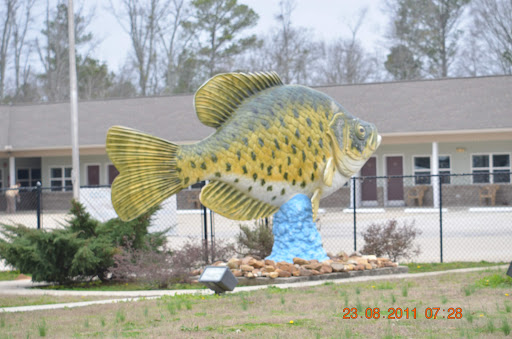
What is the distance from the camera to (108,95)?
53.8m

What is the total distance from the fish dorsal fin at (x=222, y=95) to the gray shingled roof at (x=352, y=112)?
54.8 ft

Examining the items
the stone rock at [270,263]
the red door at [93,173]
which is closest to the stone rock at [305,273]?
the stone rock at [270,263]

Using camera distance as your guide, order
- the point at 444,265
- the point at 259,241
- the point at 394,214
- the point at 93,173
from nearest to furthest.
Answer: the point at 259,241, the point at 444,265, the point at 394,214, the point at 93,173

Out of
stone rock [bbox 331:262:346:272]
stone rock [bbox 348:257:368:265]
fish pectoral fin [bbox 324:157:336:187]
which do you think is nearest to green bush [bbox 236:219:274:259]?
stone rock [bbox 348:257:368:265]

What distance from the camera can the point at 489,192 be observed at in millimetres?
26844

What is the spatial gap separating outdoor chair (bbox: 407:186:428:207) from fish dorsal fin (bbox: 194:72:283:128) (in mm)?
17998

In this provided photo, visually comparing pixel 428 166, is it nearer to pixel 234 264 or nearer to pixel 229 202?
pixel 234 264

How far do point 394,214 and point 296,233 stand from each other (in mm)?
14662

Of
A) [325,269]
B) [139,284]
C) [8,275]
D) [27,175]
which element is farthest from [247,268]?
[27,175]

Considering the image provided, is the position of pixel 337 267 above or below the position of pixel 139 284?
above

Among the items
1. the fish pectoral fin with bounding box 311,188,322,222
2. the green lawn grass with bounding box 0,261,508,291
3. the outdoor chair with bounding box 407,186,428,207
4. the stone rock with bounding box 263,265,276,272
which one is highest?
the fish pectoral fin with bounding box 311,188,322,222

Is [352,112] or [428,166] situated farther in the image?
[428,166]

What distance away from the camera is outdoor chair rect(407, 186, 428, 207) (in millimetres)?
27609

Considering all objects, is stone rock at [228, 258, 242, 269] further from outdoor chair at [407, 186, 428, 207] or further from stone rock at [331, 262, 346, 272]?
outdoor chair at [407, 186, 428, 207]
